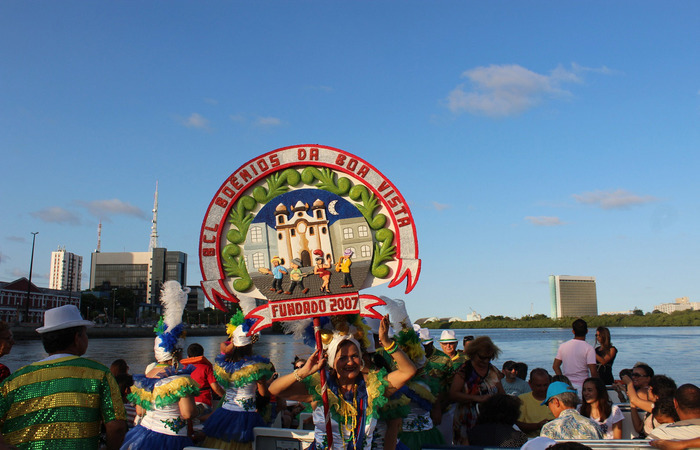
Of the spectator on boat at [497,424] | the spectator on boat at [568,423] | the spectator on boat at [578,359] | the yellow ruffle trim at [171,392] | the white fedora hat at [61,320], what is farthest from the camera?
the spectator on boat at [578,359]

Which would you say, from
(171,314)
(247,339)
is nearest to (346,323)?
(247,339)

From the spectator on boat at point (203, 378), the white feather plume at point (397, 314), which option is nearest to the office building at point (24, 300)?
the spectator on boat at point (203, 378)

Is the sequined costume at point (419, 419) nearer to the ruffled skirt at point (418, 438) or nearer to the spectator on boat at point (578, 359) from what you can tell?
the ruffled skirt at point (418, 438)

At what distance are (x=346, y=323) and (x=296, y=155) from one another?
1246mm

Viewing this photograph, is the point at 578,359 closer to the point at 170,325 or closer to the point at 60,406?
the point at 170,325

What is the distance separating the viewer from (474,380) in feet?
15.9

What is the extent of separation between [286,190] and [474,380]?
234 centimetres

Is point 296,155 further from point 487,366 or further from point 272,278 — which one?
point 487,366

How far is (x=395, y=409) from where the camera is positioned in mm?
3461

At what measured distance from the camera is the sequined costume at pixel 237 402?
16.4 feet

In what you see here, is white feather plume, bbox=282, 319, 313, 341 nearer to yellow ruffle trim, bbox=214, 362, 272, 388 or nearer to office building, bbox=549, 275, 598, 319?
yellow ruffle trim, bbox=214, 362, 272, 388

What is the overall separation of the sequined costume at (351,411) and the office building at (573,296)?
10078 cm

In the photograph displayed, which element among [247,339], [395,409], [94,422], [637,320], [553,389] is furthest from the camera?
[637,320]

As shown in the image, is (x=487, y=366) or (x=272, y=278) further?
(x=487, y=366)
